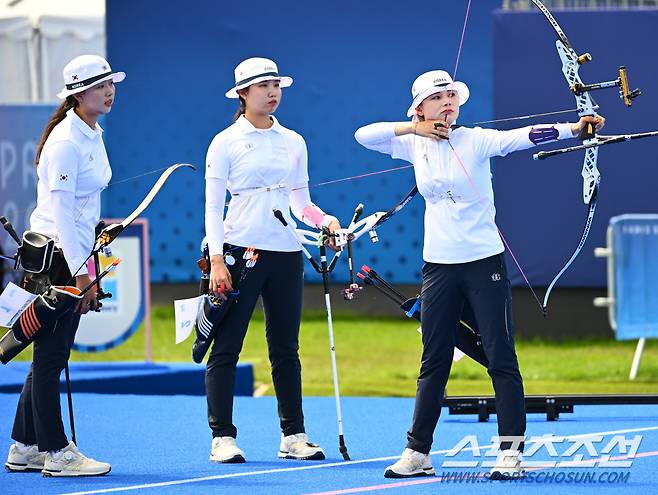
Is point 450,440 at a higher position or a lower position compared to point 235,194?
lower

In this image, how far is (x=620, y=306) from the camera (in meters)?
8.08

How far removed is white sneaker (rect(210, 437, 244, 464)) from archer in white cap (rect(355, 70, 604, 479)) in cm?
64

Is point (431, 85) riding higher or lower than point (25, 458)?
higher

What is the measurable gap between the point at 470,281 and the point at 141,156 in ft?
24.0

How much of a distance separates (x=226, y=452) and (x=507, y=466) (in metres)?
1.08

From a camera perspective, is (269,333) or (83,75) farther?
(269,333)

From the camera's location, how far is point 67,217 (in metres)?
4.77

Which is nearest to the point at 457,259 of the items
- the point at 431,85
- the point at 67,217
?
the point at 431,85

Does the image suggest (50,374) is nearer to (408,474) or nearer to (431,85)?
(408,474)

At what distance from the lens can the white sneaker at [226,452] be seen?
514 centimetres

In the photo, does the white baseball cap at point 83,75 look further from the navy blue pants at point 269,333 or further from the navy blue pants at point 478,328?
the navy blue pants at point 478,328

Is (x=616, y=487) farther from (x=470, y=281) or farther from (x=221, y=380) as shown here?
(x=221, y=380)

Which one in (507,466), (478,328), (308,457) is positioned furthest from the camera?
(308,457)

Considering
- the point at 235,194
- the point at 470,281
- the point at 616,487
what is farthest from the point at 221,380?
the point at 616,487
